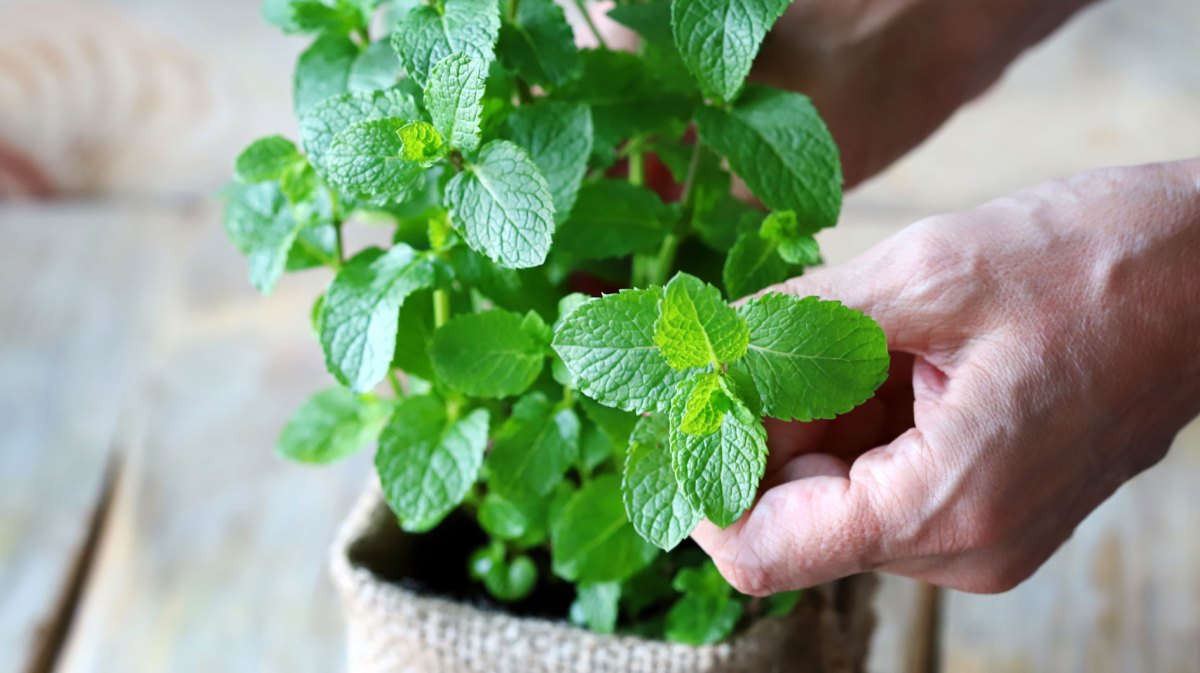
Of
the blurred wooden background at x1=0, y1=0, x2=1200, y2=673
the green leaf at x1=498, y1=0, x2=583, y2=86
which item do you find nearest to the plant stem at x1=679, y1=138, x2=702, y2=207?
the green leaf at x1=498, y1=0, x2=583, y2=86

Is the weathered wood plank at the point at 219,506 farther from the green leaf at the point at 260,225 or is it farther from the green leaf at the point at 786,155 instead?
the green leaf at the point at 786,155

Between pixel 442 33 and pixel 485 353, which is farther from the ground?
pixel 442 33

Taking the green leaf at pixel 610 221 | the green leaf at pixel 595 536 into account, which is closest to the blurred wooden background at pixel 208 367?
the green leaf at pixel 595 536

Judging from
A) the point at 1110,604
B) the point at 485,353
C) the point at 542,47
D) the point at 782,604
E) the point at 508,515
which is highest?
the point at 542,47

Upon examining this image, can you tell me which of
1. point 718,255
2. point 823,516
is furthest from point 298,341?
point 823,516

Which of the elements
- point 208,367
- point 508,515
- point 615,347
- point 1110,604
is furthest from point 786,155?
point 208,367

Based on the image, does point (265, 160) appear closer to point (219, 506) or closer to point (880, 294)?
point (880, 294)

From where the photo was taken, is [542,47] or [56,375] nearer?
[542,47]
